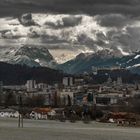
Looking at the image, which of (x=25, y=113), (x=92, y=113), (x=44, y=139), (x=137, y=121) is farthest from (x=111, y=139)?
(x=25, y=113)

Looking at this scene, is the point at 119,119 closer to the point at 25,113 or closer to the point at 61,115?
the point at 61,115

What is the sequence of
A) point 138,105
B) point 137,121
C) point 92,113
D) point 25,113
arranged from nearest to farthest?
point 137,121 < point 92,113 < point 25,113 < point 138,105

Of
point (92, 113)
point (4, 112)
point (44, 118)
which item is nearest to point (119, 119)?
point (92, 113)

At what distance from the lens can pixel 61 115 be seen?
574ft

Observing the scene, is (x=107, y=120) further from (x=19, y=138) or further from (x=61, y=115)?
(x=19, y=138)

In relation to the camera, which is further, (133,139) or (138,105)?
(138,105)

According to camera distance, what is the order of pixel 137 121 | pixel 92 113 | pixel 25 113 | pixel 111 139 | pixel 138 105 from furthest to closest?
pixel 138 105, pixel 25 113, pixel 92 113, pixel 137 121, pixel 111 139

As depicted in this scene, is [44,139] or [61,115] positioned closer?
[44,139]

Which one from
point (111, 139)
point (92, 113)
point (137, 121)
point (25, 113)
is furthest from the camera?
point (25, 113)

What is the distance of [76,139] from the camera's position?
2980 inches

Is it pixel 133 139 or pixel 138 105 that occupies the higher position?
pixel 138 105

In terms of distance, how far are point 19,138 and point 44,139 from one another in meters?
3.45

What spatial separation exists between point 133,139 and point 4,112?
107531 millimetres

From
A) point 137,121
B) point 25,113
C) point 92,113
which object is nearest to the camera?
point 137,121
